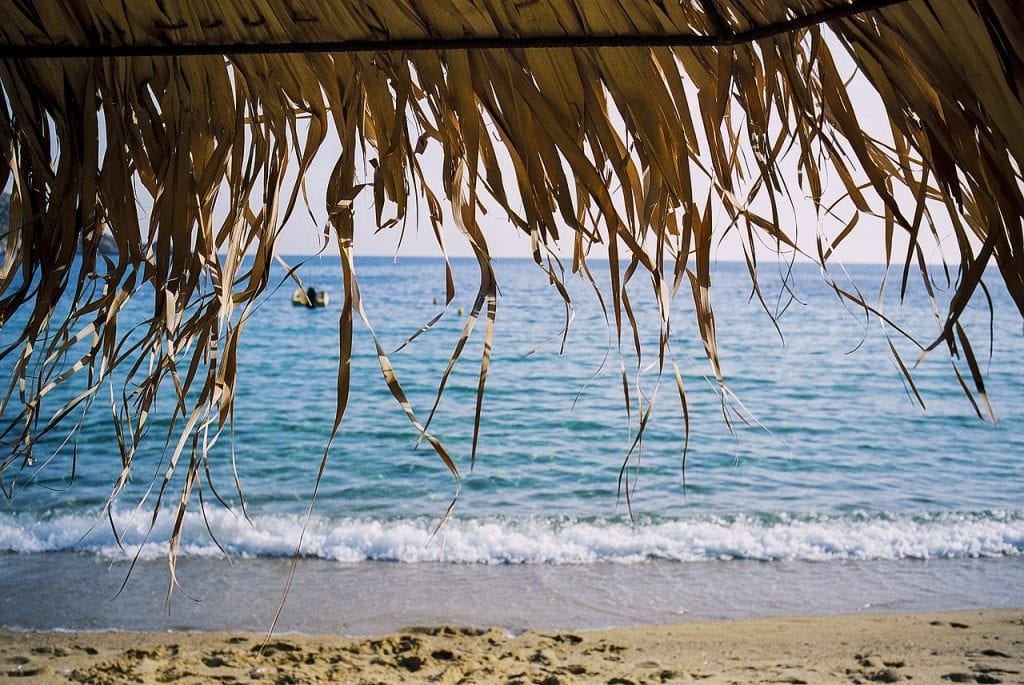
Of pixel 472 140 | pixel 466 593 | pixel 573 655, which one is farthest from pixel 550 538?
pixel 472 140

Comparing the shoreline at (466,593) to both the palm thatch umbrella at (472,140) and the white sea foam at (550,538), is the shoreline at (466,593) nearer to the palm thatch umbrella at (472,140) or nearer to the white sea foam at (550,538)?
the white sea foam at (550,538)

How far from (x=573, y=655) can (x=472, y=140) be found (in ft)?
10.2

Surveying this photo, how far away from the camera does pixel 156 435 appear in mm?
9266

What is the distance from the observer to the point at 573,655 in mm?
3641

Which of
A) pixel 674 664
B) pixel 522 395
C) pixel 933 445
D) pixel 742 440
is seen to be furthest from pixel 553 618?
pixel 522 395

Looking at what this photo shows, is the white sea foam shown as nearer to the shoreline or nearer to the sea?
the sea

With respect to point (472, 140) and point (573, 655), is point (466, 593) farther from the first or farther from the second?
point (472, 140)

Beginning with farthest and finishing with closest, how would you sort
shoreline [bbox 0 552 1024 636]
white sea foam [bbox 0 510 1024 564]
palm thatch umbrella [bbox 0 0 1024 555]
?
white sea foam [bbox 0 510 1024 564] < shoreline [bbox 0 552 1024 636] < palm thatch umbrella [bbox 0 0 1024 555]

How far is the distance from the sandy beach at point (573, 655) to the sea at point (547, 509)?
0.22 metres

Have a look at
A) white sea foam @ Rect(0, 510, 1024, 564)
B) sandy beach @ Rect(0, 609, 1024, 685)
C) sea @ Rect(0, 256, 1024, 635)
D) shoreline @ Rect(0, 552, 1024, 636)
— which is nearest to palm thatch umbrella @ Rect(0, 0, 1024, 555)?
sea @ Rect(0, 256, 1024, 635)

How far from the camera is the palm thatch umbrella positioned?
86cm

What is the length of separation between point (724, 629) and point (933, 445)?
5991 millimetres

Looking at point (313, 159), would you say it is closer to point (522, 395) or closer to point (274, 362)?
point (522, 395)

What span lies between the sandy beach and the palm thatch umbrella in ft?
8.95
